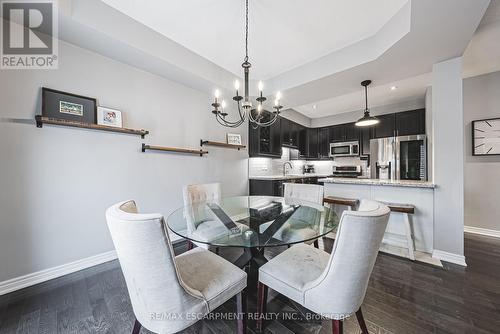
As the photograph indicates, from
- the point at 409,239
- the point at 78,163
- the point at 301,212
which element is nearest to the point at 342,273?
the point at 301,212

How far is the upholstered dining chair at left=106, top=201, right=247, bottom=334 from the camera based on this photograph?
0.84 m

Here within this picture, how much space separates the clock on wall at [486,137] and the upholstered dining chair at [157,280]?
458cm

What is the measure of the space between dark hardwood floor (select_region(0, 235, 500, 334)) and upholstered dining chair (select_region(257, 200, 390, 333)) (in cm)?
44

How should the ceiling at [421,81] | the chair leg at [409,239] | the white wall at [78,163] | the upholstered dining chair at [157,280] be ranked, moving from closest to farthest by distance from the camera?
the upholstered dining chair at [157,280]
the white wall at [78,163]
the ceiling at [421,81]
the chair leg at [409,239]

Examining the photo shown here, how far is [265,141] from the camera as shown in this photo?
13.7ft

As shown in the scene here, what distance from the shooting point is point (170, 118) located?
2830 millimetres

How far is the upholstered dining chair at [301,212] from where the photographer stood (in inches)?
56.4

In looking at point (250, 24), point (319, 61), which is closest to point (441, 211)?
point (319, 61)

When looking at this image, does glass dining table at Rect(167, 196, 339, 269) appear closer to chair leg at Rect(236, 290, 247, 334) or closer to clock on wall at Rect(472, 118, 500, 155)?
chair leg at Rect(236, 290, 247, 334)

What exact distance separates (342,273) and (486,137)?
13.8 feet

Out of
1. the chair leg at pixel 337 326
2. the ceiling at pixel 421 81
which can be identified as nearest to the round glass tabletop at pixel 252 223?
the chair leg at pixel 337 326

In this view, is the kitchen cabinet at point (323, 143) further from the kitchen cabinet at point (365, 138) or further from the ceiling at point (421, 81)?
the kitchen cabinet at point (365, 138)

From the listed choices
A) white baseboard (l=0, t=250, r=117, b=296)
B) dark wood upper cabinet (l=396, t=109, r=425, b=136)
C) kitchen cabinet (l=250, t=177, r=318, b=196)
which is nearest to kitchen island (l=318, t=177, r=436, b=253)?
kitchen cabinet (l=250, t=177, r=318, b=196)

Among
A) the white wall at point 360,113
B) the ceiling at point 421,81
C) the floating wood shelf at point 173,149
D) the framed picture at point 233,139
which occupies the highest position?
the ceiling at point 421,81
